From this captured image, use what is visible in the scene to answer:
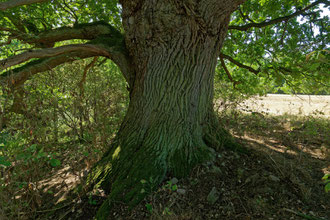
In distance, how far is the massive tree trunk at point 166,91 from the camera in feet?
9.08

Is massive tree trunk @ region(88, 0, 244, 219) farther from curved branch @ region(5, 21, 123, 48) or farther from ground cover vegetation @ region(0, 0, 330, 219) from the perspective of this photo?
curved branch @ region(5, 21, 123, 48)

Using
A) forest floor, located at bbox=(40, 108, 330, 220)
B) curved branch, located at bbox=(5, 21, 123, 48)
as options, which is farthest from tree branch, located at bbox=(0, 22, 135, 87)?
forest floor, located at bbox=(40, 108, 330, 220)

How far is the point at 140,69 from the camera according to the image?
10.4ft

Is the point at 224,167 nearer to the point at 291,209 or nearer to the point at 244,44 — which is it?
the point at 291,209

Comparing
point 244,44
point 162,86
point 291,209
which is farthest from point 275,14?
point 291,209

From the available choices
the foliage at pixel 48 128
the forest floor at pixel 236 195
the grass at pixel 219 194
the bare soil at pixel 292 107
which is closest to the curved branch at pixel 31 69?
the foliage at pixel 48 128

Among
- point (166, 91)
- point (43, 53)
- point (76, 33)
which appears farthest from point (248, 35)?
point (43, 53)

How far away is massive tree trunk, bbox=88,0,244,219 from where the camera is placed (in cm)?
277

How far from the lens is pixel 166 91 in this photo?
9.68 feet

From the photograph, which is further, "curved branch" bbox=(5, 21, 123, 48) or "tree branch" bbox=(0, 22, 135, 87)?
"curved branch" bbox=(5, 21, 123, 48)

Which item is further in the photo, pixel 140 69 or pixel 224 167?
pixel 140 69

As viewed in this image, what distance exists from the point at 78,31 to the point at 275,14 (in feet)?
19.9

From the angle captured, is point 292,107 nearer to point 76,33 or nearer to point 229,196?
point 229,196

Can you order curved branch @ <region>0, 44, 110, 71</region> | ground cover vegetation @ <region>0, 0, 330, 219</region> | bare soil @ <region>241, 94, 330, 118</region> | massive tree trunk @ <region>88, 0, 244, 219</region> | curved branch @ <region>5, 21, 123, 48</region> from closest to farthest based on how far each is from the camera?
curved branch @ <region>0, 44, 110, 71</region>, ground cover vegetation @ <region>0, 0, 330, 219</region>, massive tree trunk @ <region>88, 0, 244, 219</region>, curved branch @ <region>5, 21, 123, 48</region>, bare soil @ <region>241, 94, 330, 118</region>
